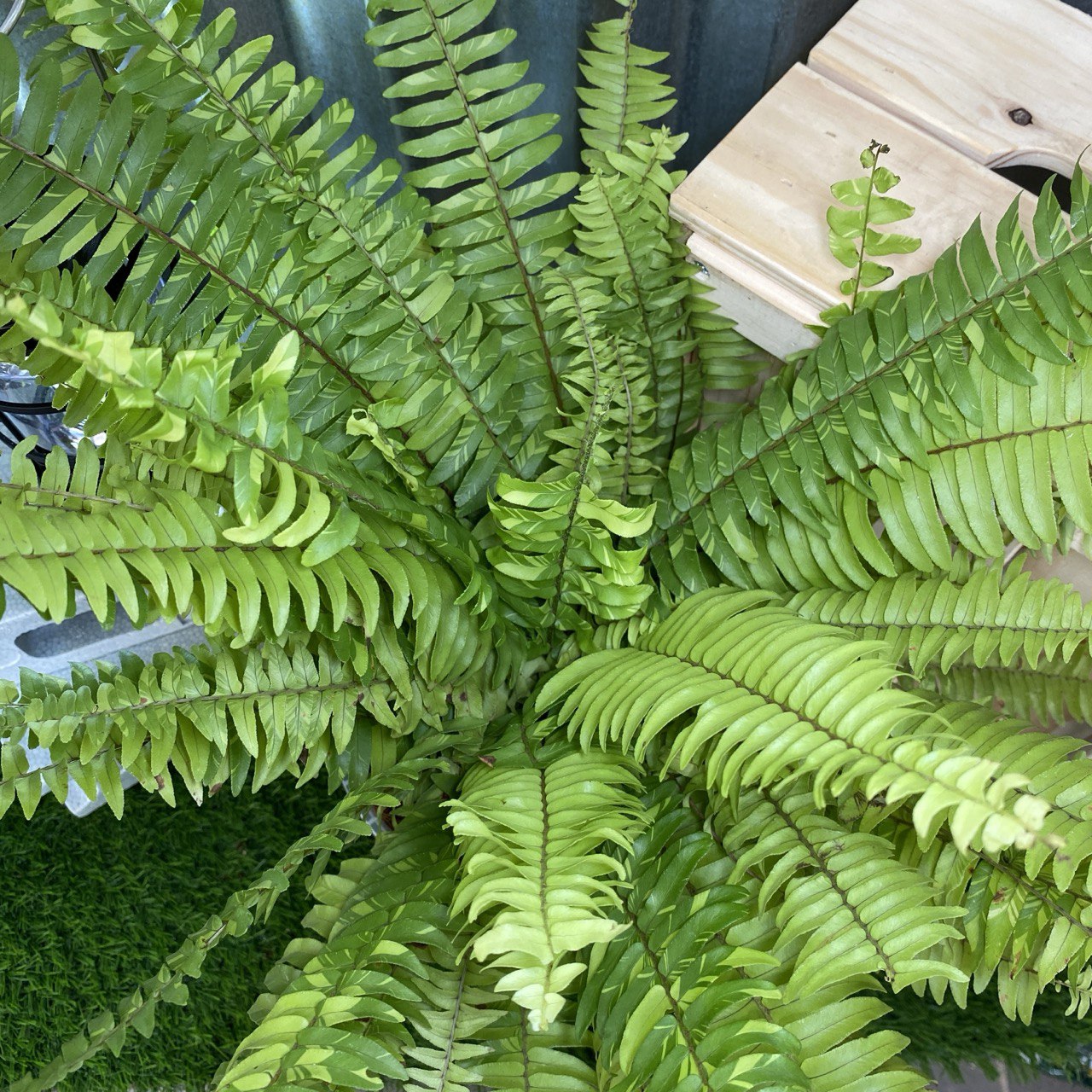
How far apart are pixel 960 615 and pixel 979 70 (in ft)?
3.06

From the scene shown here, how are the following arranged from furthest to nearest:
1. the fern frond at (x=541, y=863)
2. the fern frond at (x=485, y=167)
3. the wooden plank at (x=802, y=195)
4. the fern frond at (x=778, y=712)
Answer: the wooden plank at (x=802, y=195), the fern frond at (x=485, y=167), the fern frond at (x=541, y=863), the fern frond at (x=778, y=712)

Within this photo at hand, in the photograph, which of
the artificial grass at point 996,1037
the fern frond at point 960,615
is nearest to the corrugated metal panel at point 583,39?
the fern frond at point 960,615

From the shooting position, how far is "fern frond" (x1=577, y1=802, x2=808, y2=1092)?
3.80 feet

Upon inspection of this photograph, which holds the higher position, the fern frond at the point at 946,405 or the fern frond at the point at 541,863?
the fern frond at the point at 946,405

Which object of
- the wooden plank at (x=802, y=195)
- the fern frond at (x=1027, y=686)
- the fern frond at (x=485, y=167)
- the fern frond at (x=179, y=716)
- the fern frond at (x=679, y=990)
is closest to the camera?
the fern frond at (x=679, y=990)

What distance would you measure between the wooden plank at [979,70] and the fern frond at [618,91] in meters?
0.30

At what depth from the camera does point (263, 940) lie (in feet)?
7.00

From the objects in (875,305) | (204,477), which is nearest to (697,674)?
(875,305)

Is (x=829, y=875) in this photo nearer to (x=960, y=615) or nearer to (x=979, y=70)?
(x=960, y=615)

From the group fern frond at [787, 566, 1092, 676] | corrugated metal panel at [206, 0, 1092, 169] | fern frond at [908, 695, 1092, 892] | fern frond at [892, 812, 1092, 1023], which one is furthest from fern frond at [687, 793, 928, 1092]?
corrugated metal panel at [206, 0, 1092, 169]

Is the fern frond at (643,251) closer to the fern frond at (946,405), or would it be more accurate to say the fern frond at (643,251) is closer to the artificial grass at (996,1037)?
the fern frond at (946,405)

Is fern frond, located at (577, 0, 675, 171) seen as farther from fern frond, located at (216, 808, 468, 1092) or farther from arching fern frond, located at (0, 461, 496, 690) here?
fern frond, located at (216, 808, 468, 1092)

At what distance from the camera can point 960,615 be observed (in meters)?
1.49

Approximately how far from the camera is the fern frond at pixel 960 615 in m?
1.44
